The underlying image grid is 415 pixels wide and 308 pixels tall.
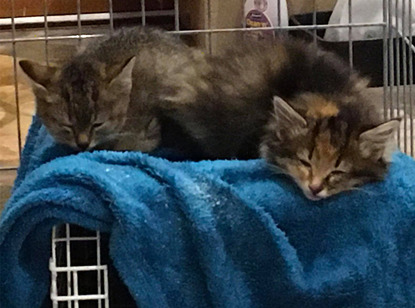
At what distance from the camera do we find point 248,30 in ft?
5.52

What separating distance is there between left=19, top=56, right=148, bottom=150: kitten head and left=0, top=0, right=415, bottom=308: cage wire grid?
0.26m

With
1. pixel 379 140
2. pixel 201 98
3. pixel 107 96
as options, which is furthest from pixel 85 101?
pixel 379 140

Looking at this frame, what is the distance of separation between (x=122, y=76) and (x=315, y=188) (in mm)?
466

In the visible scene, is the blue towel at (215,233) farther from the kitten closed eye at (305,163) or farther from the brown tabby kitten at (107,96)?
the brown tabby kitten at (107,96)

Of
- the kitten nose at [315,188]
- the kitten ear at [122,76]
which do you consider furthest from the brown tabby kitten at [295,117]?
the kitten ear at [122,76]

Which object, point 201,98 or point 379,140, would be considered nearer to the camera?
point 379,140

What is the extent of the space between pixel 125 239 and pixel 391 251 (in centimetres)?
42

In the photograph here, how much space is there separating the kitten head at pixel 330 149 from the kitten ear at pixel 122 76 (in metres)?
0.32

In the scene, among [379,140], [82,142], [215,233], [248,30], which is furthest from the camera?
[248,30]

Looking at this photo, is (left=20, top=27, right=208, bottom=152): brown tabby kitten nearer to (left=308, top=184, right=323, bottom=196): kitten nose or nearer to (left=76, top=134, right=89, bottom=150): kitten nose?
(left=76, top=134, right=89, bottom=150): kitten nose

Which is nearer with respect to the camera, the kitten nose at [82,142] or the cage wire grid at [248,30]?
the cage wire grid at [248,30]

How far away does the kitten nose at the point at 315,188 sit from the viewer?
116 cm

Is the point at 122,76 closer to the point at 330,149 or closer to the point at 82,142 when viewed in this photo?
the point at 82,142

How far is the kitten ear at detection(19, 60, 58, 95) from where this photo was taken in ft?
4.71
